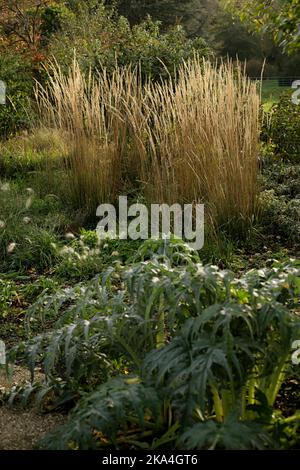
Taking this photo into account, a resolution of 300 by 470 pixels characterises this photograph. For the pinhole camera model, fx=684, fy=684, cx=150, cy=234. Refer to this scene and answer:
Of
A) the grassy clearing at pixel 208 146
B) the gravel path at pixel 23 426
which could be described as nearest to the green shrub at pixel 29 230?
the grassy clearing at pixel 208 146

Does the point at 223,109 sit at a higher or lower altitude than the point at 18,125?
higher

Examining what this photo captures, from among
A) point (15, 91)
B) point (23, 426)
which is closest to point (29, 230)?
point (23, 426)

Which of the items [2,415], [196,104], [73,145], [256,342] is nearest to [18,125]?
[73,145]

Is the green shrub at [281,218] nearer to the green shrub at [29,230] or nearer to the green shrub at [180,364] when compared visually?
the green shrub at [29,230]

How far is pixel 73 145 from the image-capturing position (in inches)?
241

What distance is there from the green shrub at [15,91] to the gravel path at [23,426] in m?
6.65

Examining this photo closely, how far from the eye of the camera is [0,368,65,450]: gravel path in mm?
2387

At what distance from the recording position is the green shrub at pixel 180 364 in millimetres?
Answer: 1983

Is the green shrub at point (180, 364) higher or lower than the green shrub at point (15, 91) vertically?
higher

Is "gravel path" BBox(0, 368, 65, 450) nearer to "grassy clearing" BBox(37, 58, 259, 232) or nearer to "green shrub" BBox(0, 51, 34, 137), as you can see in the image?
"grassy clearing" BBox(37, 58, 259, 232)

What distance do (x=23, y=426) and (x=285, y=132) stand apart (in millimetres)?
6327

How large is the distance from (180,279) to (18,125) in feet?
24.8
